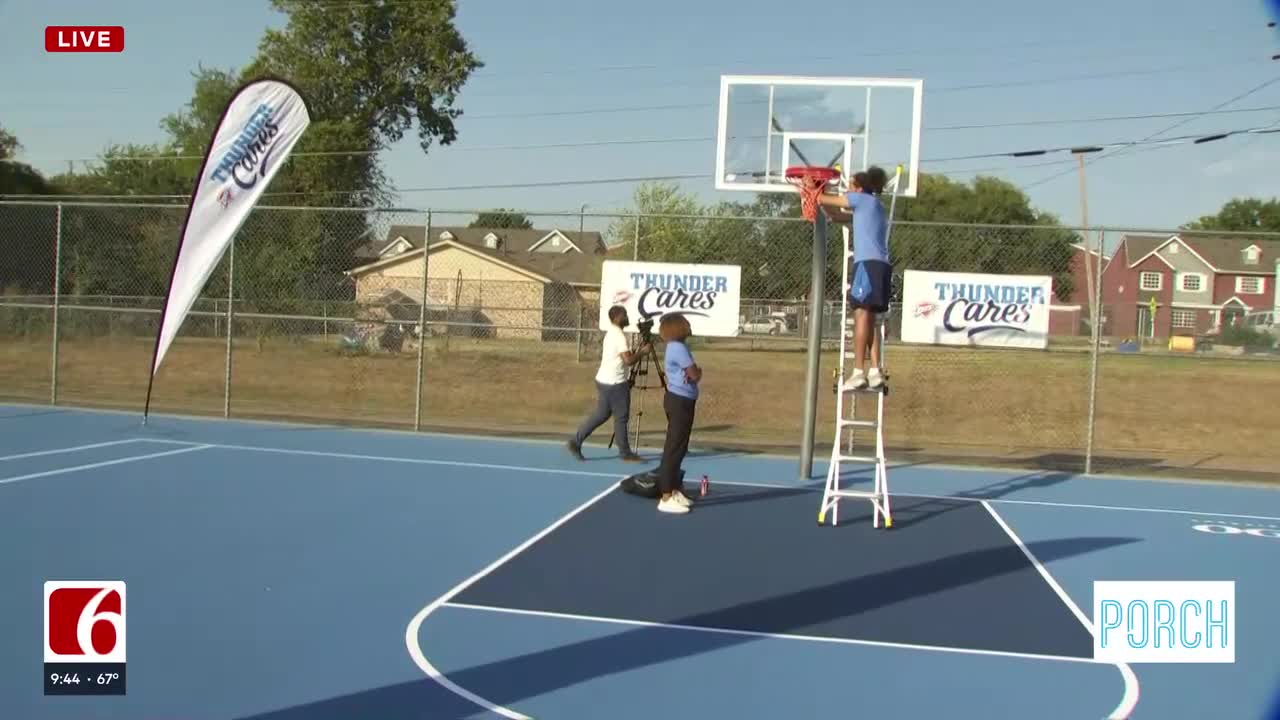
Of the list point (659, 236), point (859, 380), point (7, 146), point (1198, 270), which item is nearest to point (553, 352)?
point (659, 236)

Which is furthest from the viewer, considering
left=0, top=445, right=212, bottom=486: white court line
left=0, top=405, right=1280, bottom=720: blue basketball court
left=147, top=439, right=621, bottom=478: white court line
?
left=147, top=439, right=621, bottom=478: white court line

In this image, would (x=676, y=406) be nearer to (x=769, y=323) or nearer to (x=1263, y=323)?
(x=769, y=323)

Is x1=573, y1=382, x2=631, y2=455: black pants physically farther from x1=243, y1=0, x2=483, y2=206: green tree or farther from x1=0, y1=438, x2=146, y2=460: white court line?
x1=243, y1=0, x2=483, y2=206: green tree

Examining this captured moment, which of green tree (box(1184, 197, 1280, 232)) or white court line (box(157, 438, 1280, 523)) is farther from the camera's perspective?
green tree (box(1184, 197, 1280, 232))

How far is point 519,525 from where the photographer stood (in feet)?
30.2

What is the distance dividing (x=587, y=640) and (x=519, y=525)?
3.27m

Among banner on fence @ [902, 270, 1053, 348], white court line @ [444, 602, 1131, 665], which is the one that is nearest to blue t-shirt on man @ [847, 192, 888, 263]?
white court line @ [444, 602, 1131, 665]

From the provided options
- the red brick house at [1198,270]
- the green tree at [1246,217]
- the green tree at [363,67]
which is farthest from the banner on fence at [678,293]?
the green tree at [1246,217]

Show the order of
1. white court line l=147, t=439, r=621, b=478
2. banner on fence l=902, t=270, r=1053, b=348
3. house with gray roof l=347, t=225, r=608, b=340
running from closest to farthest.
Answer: white court line l=147, t=439, r=621, b=478, banner on fence l=902, t=270, r=1053, b=348, house with gray roof l=347, t=225, r=608, b=340

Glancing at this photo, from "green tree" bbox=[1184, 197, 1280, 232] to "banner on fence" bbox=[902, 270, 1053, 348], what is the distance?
→ 74811 mm

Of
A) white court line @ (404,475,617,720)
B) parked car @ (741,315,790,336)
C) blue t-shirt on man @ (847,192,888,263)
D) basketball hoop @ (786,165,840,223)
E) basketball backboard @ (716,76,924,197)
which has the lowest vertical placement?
white court line @ (404,475,617,720)

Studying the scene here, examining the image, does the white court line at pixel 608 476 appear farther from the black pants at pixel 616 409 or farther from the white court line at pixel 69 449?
the black pants at pixel 616 409

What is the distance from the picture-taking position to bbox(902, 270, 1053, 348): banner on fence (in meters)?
13.5

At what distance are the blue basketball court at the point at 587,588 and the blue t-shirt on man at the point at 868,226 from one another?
252 cm
